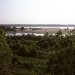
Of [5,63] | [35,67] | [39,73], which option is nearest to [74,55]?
[5,63]

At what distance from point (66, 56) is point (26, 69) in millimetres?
13618

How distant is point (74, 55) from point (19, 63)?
16.3 metres

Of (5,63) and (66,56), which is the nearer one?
(66,56)

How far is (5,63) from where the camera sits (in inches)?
592

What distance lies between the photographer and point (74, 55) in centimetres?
1106

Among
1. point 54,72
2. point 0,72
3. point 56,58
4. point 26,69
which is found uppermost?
point 56,58

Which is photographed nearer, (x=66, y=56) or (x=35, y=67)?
(x=66, y=56)

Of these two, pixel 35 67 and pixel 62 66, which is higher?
pixel 62 66

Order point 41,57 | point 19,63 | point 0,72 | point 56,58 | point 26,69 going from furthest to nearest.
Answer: point 41,57, point 19,63, point 26,69, point 0,72, point 56,58

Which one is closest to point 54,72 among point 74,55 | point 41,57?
point 74,55

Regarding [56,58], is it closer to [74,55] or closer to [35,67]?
[74,55]

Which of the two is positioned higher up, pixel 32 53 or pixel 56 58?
pixel 56 58

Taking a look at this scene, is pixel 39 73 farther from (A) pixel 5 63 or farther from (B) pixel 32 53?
(B) pixel 32 53

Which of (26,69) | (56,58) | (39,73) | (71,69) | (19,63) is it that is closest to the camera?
(71,69)
